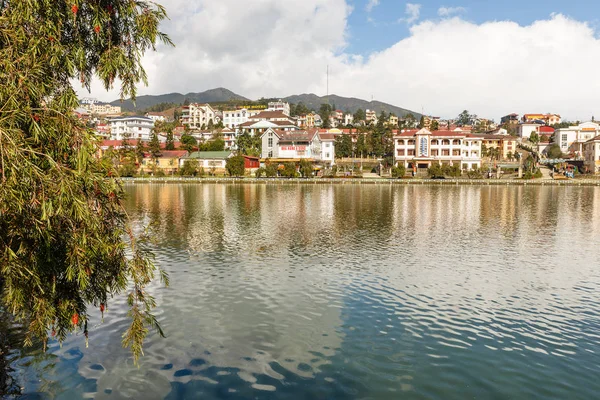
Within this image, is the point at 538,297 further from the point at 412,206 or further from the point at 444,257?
the point at 412,206

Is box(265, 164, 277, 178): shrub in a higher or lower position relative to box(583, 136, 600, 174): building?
lower

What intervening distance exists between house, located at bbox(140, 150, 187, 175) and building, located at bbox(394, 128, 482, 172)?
6213 cm

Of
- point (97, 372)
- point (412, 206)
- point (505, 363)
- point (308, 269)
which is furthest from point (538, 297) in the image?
point (412, 206)

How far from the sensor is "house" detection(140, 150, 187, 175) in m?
122

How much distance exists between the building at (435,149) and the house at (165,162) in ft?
204

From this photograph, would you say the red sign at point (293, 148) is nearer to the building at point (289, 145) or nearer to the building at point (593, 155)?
the building at point (289, 145)

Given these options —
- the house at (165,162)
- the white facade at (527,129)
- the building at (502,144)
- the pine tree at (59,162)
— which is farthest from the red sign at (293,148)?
the white facade at (527,129)

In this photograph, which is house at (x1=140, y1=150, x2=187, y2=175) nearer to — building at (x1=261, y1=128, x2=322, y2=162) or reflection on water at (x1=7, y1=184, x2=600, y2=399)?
building at (x1=261, y1=128, x2=322, y2=162)

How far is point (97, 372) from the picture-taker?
12609mm

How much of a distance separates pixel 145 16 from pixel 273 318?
38.9 ft

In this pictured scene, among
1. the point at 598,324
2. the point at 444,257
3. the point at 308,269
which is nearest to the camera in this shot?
the point at 598,324

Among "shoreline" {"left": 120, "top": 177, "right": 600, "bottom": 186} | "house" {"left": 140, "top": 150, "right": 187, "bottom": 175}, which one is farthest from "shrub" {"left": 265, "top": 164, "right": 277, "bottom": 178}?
"house" {"left": 140, "top": 150, "right": 187, "bottom": 175}

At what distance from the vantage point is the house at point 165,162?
12206 cm

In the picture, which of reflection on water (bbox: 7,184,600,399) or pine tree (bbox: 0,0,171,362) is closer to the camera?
pine tree (bbox: 0,0,171,362)
